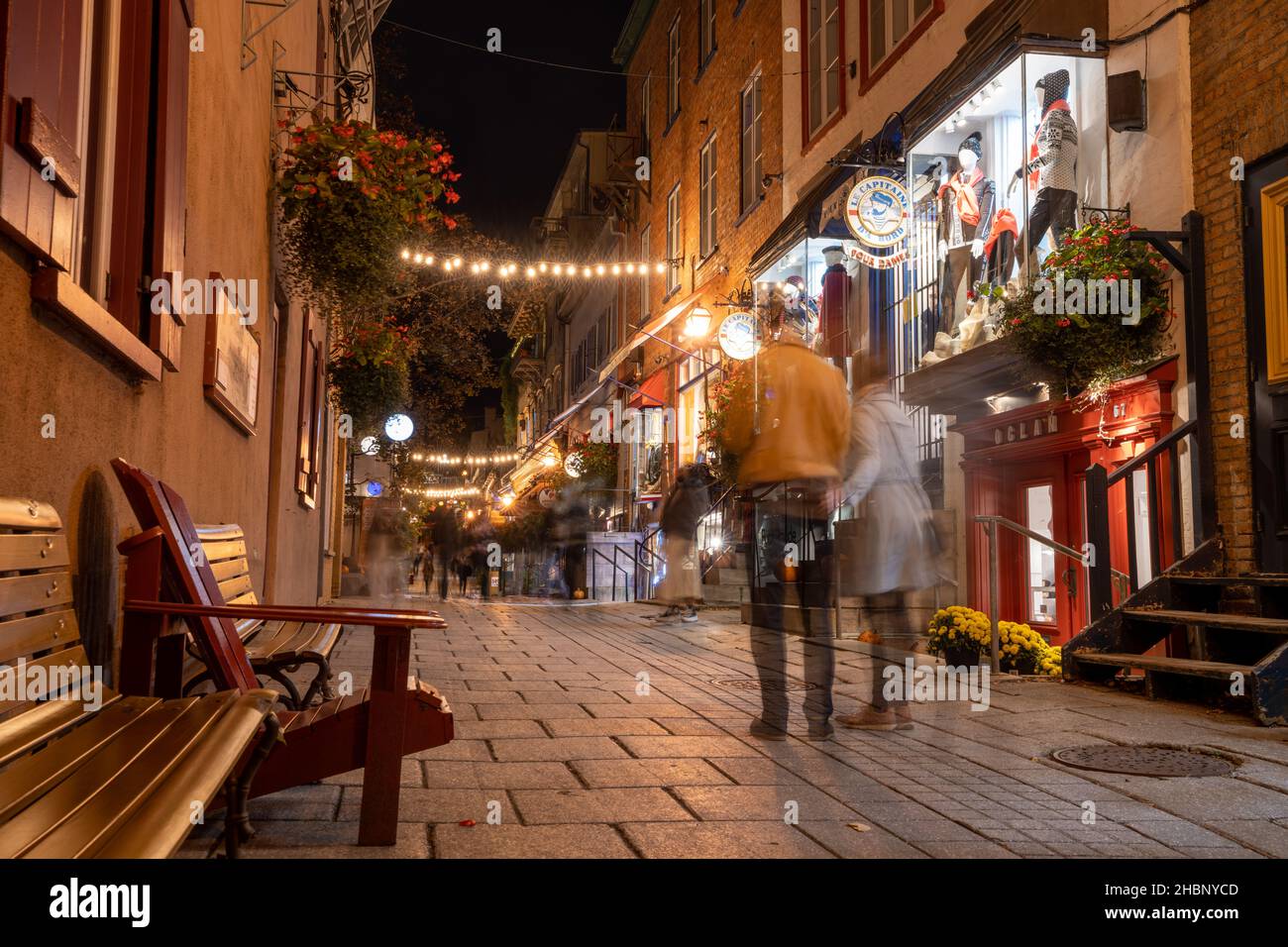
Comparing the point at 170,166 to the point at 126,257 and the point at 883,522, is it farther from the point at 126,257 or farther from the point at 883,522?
the point at 883,522

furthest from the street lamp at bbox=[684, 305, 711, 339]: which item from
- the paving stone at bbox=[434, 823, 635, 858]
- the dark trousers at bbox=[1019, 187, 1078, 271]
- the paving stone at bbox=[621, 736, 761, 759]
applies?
the paving stone at bbox=[434, 823, 635, 858]

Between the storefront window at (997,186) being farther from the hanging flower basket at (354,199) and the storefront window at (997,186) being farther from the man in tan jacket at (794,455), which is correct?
the hanging flower basket at (354,199)

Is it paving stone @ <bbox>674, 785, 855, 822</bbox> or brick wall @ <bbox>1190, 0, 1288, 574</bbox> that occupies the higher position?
brick wall @ <bbox>1190, 0, 1288, 574</bbox>

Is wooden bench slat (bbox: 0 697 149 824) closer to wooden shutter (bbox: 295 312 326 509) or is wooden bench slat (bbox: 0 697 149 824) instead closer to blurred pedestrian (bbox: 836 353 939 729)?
blurred pedestrian (bbox: 836 353 939 729)

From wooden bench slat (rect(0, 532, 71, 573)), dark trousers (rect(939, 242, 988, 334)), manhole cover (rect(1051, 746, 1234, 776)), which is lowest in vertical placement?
manhole cover (rect(1051, 746, 1234, 776))

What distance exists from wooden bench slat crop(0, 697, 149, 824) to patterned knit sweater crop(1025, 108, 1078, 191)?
8.77 meters

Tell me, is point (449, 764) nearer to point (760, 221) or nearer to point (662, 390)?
point (760, 221)

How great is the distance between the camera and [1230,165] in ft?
25.2

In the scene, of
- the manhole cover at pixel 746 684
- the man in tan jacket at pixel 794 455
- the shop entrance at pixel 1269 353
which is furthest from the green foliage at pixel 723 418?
the man in tan jacket at pixel 794 455

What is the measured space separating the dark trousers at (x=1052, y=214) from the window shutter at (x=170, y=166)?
7.02 metres

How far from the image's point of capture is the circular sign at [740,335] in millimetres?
16562

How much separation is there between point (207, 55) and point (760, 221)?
544 inches

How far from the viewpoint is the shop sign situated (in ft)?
33.0
